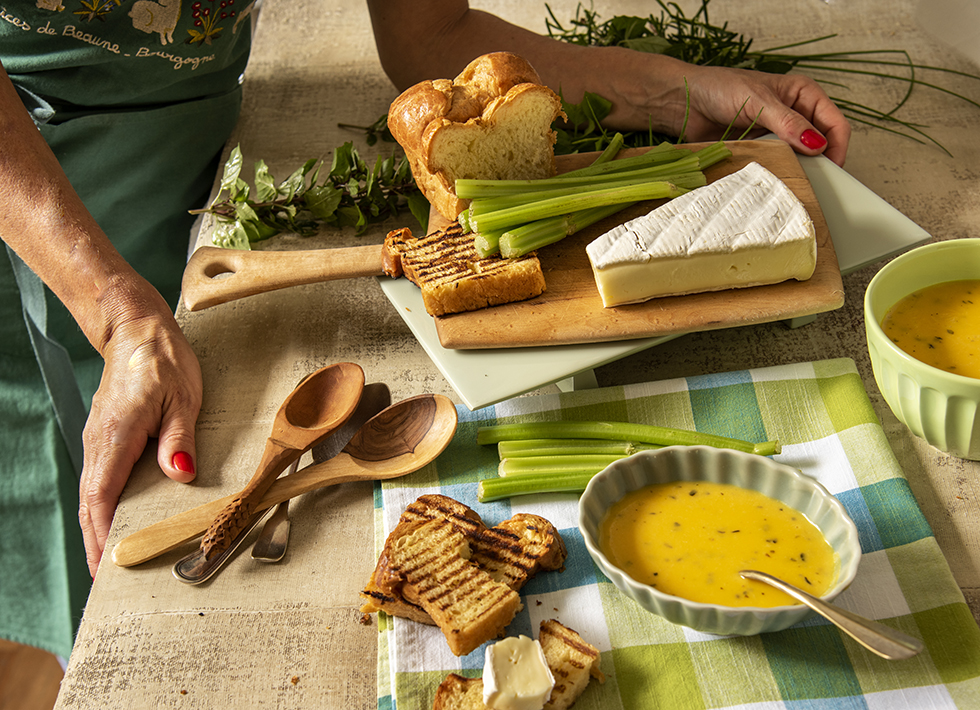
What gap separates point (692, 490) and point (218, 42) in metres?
1.93

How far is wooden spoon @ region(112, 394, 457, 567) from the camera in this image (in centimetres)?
140

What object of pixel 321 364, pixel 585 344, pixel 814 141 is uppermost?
pixel 814 141

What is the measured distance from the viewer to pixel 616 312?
166cm

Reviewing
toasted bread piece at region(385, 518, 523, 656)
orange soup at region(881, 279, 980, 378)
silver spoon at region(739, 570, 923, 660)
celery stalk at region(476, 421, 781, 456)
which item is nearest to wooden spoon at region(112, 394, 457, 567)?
celery stalk at region(476, 421, 781, 456)

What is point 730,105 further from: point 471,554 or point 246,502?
point 246,502

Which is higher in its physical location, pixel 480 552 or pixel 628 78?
pixel 628 78

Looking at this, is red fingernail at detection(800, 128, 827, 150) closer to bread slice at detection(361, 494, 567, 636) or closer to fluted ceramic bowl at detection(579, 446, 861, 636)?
fluted ceramic bowl at detection(579, 446, 861, 636)

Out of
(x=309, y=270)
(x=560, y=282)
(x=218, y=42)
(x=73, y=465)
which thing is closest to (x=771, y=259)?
(x=560, y=282)

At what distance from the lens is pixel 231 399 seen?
1.75m

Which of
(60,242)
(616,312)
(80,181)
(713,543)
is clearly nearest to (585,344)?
(616,312)

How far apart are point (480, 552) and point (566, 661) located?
24 centimetres

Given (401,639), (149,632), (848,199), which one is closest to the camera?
(401,639)

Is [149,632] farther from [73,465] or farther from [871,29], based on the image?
[871,29]

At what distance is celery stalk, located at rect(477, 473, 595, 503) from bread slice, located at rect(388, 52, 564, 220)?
783 mm
